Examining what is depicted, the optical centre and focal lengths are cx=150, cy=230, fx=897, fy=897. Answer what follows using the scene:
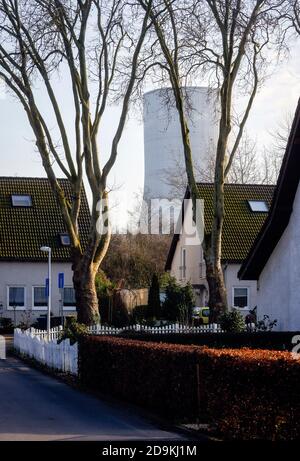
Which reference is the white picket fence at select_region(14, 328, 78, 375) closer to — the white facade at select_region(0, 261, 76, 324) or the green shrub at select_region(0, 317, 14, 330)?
the green shrub at select_region(0, 317, 14, 330)

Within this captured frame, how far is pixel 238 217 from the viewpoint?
50469 millimetres

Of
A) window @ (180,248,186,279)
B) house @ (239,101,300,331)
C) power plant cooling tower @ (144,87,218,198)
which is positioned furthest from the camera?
power plant cooling tower @ (144,87,218,198)

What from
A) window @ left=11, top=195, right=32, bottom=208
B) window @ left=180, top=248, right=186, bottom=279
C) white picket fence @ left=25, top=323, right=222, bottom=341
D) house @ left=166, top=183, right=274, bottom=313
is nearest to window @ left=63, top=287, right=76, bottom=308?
window @ left=11, top=195, right=32, bottom=208

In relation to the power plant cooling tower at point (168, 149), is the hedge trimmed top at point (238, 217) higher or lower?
lower

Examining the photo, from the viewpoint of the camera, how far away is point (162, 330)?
30.8 metres

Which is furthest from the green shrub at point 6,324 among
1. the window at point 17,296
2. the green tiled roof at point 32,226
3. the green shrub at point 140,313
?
the green shrub at point 140,313

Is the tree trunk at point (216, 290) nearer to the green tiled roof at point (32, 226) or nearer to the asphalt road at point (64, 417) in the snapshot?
the asphalt road at point (64, 417)

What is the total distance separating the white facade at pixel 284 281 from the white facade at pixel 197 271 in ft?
69.4

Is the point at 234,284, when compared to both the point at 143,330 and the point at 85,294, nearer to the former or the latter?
the point at 143,330

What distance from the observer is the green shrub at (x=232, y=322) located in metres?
28.4

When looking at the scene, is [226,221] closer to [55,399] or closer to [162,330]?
[162,330]

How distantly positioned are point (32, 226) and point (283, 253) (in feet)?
91.0

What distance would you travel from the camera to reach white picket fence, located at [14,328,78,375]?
80.4 ft
